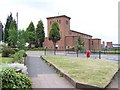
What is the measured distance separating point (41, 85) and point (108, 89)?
258 centimetres

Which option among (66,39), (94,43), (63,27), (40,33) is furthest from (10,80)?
(94,43)

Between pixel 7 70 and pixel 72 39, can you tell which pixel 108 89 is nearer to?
pixel 7 70

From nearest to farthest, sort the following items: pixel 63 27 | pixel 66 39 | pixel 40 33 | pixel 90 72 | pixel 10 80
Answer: pixel 10 80 < pixel 90 72 < pixel 66 39 < pixel 63 27 < pixel 40 33

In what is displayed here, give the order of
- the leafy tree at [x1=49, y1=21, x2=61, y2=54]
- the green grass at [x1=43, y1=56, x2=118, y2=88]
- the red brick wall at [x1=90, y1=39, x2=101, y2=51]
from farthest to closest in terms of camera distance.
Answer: the red brick wall at [x1=90, y1=39, x2=101, y2=51] < the leafy tree at [x1=49, y1=21, x2=61, y2=54] < the green grass at [x1=43, y1=56, x2=118, y2=88]

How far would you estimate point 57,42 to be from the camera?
68312 millimetres

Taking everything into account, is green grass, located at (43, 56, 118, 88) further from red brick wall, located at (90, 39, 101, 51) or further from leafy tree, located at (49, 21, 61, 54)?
red brick wall, located at (90, 39, 101, 51)

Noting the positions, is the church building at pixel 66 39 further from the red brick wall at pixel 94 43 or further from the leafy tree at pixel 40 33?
the leafy tree at pixel 40 33

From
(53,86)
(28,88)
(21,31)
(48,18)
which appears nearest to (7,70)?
(28,88)

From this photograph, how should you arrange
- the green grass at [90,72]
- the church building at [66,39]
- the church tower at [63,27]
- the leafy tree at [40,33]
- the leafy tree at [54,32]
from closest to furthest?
the green grass at [90,72]
the leafy tree at [54,32]
the church building at [66,39]
the church tower at [63,27]
the leafy tree at [40,33]

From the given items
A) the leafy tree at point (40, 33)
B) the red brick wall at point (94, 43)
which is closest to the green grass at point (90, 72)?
the leafy tree at point (40, 33)

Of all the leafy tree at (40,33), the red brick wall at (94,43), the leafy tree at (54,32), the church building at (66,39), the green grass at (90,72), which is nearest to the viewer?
the green grass at (90,72)

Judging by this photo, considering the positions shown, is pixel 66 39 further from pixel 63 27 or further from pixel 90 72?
pixel 90 72

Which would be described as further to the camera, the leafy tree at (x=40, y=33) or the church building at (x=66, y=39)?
the leafy tree at (x=40, y=33)

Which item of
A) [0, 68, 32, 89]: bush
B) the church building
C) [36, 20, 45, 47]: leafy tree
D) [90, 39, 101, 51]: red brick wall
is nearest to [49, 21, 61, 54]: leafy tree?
the church building
